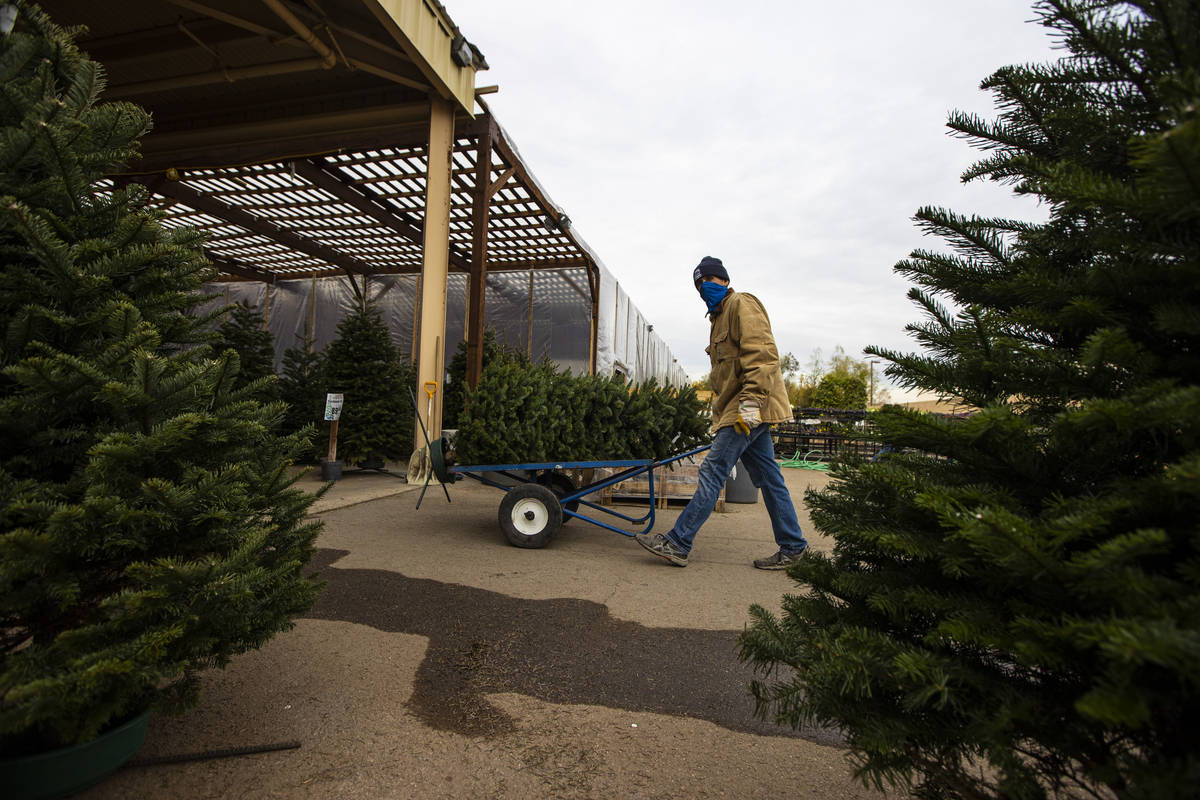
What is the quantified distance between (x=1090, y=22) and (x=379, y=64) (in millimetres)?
8602

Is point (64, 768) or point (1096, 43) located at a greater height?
point (1096, 43)

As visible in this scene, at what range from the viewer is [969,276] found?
1354 millimetres

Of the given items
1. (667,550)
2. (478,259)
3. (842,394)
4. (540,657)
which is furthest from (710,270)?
(842,394)

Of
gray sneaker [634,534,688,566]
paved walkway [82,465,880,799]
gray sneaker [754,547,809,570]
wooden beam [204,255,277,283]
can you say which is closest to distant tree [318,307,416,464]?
paved walkway [82,465,880,799]

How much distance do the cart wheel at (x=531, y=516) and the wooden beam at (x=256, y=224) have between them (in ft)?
35.7

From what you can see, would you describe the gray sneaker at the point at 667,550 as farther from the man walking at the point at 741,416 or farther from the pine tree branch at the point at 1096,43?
the pine tree branch at the point at 1096,43

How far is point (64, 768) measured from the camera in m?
1.43

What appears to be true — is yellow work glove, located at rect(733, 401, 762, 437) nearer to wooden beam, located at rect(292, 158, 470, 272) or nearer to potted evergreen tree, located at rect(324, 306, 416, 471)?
potted evergreen tree, located at rect(324, 306, 416, 471)

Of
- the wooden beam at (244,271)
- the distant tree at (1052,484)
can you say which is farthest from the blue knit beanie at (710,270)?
the wooden beam at (244,271)

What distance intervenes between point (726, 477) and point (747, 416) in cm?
44

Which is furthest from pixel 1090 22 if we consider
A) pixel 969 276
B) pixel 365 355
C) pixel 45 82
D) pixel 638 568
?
pixel 365 355

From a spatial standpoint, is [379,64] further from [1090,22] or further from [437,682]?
[1090,22]

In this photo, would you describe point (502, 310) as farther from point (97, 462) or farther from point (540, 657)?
point (97, 462)

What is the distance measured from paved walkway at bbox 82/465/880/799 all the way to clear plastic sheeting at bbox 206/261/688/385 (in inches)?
439
